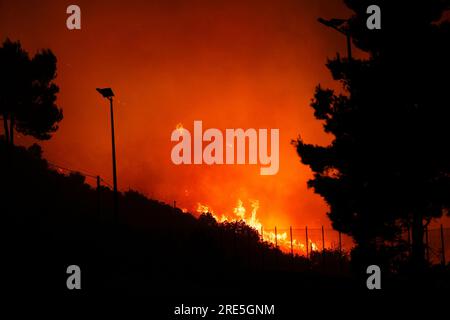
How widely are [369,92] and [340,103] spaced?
1.86 metres

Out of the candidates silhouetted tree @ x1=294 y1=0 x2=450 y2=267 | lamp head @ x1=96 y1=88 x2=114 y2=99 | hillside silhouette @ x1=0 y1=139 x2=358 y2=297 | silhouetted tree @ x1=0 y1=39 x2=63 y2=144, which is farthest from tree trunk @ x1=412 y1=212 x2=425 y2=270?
silhouetted tree @ x1=0 y1=39 x2=63 y2=144

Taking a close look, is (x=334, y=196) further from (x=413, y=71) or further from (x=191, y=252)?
(x=191, y=252)

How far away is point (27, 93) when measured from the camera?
34562 millimetres

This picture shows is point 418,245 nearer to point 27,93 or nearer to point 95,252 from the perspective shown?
point 95,252

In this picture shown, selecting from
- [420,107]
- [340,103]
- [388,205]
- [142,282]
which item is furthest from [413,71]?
[142,282]

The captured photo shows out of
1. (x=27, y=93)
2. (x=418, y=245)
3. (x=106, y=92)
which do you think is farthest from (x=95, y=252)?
(x=27, y=93)

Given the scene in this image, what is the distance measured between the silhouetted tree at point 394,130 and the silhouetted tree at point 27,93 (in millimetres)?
23763

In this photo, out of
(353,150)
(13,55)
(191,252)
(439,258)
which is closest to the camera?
(353,150)

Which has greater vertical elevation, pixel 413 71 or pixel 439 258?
pixel 413 71

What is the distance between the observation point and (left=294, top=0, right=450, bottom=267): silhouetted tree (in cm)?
1784

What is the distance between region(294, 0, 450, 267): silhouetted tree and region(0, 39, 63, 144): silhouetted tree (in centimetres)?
2376

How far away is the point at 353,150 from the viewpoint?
19641 millimetres

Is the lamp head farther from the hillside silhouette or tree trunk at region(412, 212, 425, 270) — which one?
tree trunk at region(412, 212, 425, 270)

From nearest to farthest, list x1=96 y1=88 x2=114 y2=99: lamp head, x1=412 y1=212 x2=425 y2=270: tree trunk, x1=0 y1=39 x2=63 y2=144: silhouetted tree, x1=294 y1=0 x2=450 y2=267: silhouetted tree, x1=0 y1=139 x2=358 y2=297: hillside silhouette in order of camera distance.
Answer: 1. x1=0 y1=139 x2=358 y2=297: hillside silhouette
2. x1=294 y1=0 x2=450 y2=267: silhouetted tree
3. x1=412 y1=212 x2=425 y2=270: tree trunk
4. x1=96 y1=88 x2=114 y2=99: lamp head
5. x1=0 y1=39 x2=63 y2=144: silhouetted tree
